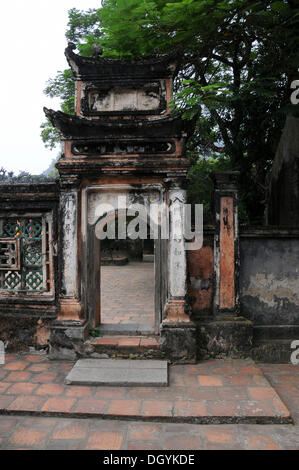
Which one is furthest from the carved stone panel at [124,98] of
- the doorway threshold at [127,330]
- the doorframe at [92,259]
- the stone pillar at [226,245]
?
the doorway threshold at [127,330]

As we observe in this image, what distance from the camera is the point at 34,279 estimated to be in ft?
19.2

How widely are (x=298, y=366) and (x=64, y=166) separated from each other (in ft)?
15.9

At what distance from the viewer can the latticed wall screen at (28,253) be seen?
5.82 m

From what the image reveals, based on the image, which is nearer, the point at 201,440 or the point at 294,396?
the point at 201,440

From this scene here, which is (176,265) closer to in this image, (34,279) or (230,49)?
(34,279)

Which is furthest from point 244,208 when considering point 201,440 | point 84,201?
point 201,440

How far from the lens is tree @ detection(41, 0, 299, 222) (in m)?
5.41

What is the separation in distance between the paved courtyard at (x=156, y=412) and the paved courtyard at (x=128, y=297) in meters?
2.00

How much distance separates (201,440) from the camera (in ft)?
11.5

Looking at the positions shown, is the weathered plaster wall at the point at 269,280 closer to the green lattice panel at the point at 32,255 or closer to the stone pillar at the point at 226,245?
the stone pillar at the point at 226,245

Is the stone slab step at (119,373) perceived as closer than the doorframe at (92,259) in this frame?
Yes

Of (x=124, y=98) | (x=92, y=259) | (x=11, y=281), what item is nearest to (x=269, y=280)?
(x=92, y=259)

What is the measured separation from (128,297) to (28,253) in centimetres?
436
